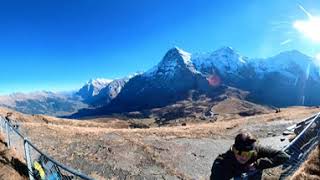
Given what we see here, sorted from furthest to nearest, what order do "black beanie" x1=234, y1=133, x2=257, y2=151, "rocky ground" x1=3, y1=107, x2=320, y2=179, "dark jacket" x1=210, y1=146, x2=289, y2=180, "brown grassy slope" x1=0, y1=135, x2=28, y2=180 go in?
"rocky ground" x1=3, y1=107, x2=320, y2=179 < "brown grassy slope" x1=0, y1=135, x2=28, y2=180 < "dark jacket" x1=210, y1=146, x2=289, y2=180 < "black beanie" x1=234, y1=133, x2=257, y2=151

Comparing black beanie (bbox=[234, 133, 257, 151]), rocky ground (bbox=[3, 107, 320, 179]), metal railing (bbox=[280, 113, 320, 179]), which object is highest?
black beanie (bbox=[234, 133, 257, 151])

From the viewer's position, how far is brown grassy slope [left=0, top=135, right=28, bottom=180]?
44.9ft

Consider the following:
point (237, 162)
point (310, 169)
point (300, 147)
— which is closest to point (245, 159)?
point (237, 162)

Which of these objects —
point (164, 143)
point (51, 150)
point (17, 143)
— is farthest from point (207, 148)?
point (17, 143)

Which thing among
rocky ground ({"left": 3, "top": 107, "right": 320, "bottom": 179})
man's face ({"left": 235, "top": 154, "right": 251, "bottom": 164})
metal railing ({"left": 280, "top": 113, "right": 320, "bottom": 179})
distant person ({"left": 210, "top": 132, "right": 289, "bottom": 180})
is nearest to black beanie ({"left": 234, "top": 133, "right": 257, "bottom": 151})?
distant person ({"left": 210, "top": 132, "right": 289, "bottom": 180})

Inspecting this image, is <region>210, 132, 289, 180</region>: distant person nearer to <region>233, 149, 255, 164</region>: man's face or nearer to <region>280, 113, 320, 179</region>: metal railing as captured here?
<region>233, 149, 255, 164</region>: man's face

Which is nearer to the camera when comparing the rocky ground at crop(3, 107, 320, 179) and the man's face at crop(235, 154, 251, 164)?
the man's face at crop(235, 154, 251, 164)

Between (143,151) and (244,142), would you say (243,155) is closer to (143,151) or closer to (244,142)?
(244,142)

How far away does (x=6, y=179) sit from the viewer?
523 inches

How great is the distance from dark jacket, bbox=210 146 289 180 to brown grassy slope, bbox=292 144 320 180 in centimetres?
188

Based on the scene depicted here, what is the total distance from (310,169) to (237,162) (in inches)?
134

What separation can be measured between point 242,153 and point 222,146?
19410 millimetres

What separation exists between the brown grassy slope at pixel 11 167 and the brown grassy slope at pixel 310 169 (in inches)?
379

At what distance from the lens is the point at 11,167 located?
47.1 ft
